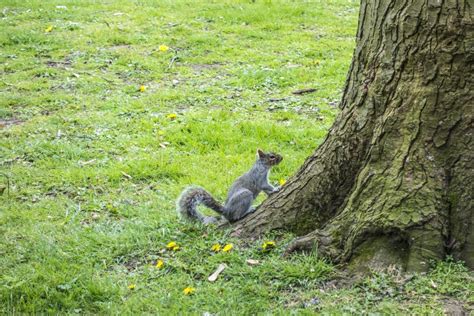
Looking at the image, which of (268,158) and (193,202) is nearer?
(193,202)

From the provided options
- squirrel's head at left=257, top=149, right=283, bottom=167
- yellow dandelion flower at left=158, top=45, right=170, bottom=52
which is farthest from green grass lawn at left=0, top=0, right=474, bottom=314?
squirrel's head at left=257, top=149, right=283, bottom=167

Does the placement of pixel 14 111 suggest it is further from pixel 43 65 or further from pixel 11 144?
pixel 43 65

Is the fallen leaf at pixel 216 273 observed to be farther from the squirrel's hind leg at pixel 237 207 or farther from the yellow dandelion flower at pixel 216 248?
the squirrel's hind leg at pixel 237 207

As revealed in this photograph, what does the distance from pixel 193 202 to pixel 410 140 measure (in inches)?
63.7

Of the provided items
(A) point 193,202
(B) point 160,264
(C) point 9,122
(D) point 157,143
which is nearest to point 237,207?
(A) point 193,202

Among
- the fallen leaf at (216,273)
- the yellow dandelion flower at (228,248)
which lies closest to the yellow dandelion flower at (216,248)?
the yellow dandelion flower at (228,248)

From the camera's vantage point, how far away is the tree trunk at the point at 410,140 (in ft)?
11.3

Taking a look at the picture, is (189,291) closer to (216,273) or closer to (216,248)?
(216,273)

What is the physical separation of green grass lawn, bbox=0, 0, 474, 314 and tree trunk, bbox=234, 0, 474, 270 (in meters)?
0.16

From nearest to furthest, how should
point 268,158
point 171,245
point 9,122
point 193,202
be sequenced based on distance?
point 171,245
point 193,202
point 268,158
point 9,122

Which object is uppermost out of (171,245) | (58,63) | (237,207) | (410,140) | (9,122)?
(410,140)

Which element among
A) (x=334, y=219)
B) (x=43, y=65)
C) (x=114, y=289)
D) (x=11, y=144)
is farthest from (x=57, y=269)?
(x=43, y=65)

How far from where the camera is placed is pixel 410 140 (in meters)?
3.54

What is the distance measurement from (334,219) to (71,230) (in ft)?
6.68
